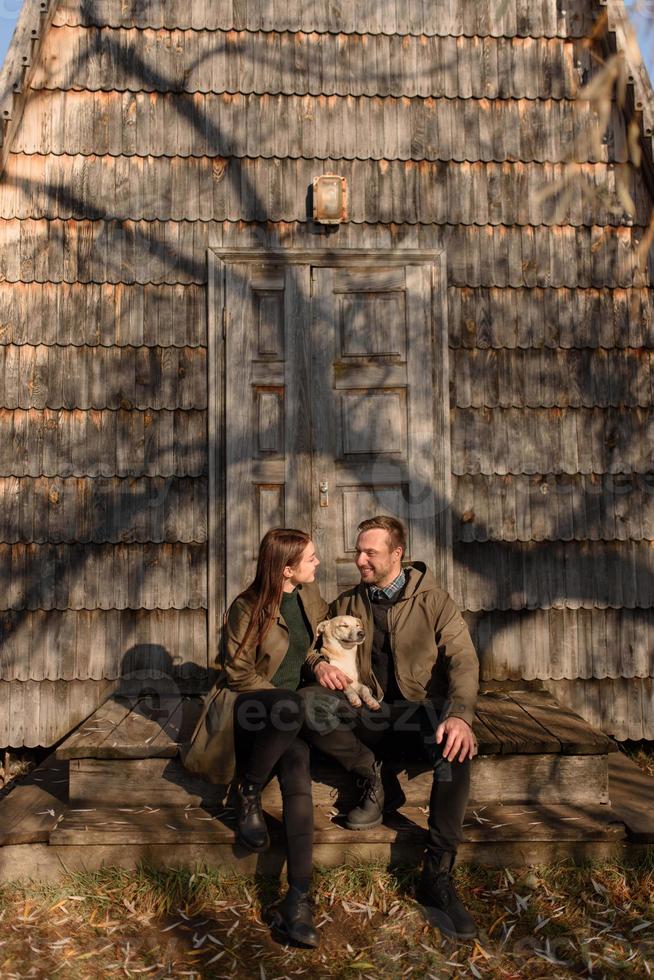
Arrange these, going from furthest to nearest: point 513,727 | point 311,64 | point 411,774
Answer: point 311,64, point 513,727, point 411,774

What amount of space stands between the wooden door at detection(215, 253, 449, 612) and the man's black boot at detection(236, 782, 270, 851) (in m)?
2.03

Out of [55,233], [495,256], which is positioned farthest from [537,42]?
[55,233]

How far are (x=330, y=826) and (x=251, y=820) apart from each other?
0.39 m

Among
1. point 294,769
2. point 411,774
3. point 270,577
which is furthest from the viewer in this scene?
point 411,774

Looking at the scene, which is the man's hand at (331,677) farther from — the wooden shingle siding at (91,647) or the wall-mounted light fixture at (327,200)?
the wall-mounted light fixture at (327,200)

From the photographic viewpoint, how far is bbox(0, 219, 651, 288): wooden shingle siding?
5406 mm

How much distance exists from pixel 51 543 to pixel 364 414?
2.21 m

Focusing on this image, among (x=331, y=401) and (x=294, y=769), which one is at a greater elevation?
(x=331, y=401)

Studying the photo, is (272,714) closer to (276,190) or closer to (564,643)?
(564,643)

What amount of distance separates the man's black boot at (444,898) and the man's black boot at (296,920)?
484 millimetres

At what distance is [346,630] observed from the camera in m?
3.77

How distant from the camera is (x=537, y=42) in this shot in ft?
18.4

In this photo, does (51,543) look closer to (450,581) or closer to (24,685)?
(24,685)

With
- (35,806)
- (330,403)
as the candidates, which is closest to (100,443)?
(330,403)
